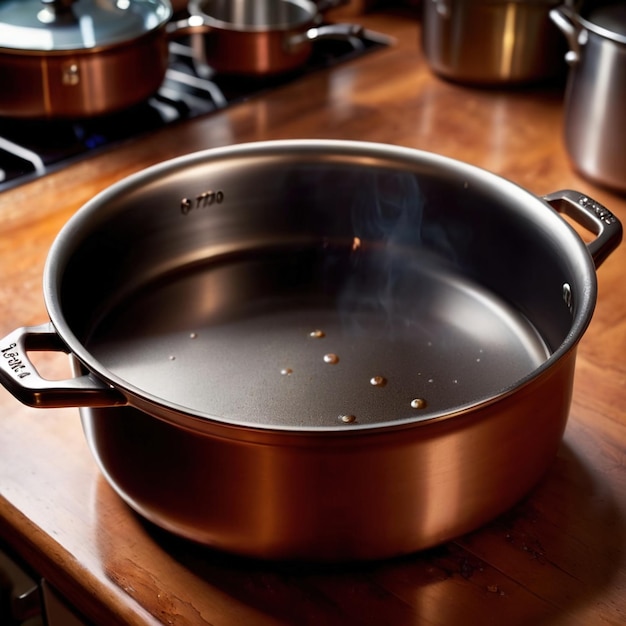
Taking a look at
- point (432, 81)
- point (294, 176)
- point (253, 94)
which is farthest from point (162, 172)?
point (432, 81)

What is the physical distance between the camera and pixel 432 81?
1.32 meters

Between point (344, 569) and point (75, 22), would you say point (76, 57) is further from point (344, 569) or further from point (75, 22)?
point (344, 569)

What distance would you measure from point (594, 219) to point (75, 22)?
0.66 meters

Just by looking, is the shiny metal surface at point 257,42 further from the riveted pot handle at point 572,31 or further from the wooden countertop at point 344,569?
the wooden countertop at point 344,569

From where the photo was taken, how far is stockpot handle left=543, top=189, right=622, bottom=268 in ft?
2.24

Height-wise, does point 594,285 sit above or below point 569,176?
above

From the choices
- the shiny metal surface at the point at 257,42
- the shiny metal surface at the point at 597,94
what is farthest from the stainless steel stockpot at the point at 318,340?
the shiny metal surface at the point at 257,42

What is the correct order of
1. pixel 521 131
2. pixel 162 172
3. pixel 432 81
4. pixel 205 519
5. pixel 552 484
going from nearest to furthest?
pixel 205 519
pixel 552 484
pixel 162 172
pixel 521 131
pixel 432 81

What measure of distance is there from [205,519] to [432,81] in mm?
893

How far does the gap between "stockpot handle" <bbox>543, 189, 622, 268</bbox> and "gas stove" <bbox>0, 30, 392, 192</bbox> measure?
0.56 metres

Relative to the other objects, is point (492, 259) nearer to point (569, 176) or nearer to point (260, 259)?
point (260, 259)

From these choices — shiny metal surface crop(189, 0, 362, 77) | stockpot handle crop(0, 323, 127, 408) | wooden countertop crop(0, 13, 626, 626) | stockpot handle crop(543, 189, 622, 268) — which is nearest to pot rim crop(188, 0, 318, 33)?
shiny metal surface crop(189, 0, 362, 77)

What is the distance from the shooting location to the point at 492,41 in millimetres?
1238

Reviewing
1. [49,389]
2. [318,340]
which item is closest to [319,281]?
[318,340]
